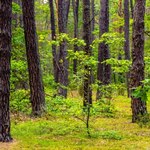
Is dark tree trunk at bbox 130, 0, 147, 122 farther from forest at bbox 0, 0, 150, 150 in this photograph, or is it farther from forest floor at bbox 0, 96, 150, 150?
forest floor at bbox 0, 96, 150, 150

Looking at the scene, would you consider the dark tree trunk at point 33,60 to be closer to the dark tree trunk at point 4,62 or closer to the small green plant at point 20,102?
the small green plant at point 20,102

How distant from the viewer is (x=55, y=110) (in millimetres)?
11398

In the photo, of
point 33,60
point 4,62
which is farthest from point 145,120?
point 4,62

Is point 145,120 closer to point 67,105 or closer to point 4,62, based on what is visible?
point 67,105

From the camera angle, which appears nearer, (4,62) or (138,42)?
(4,62)

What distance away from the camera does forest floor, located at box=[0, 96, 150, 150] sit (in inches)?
364

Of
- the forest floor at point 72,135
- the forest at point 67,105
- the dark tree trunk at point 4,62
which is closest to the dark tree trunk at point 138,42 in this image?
the forest at point 67,105

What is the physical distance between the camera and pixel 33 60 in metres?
13.7

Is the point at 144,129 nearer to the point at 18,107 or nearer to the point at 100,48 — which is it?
the point at 18,107

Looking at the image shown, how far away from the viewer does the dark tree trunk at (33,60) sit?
1345cm

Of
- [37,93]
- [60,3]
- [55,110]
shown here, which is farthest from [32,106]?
[60,3]

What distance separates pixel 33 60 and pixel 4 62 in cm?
451

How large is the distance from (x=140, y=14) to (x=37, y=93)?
4.70 m

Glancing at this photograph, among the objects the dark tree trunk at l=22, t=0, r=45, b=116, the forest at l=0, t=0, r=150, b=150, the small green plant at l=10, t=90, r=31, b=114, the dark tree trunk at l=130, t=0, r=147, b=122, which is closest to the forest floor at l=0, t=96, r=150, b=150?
the forest at l=0, t=0, r=150, b=150
